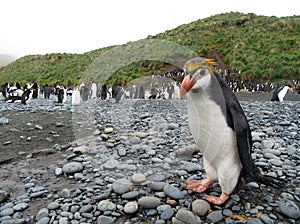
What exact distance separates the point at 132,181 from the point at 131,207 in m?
0.55

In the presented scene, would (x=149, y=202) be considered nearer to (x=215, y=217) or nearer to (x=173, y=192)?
(x=173, y=192)

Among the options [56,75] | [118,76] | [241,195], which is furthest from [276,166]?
[56,75]

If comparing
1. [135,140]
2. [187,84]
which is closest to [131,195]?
[187,84]

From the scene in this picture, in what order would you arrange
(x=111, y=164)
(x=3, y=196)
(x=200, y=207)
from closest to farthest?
(x=200, y=207), (x=3, y=196), (x=111, y=164)

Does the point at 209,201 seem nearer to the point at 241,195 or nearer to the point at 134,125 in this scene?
the point at 241,195

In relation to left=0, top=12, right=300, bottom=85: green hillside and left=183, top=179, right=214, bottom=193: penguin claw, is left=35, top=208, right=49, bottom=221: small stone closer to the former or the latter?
left=183, top=179, right=214, bottom=193: penguin claw

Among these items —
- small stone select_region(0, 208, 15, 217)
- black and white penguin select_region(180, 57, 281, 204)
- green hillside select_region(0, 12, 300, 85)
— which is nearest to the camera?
black and white penguin select_region(180, 57, 281, 204)

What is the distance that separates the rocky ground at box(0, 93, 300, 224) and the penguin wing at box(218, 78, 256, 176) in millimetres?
423

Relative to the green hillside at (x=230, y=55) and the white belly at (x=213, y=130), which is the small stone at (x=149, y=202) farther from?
the green hillside at (x=230, y=55)

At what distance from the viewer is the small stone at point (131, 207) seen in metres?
2.34

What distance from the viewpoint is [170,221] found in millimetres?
2227

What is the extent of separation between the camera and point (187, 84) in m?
2.08

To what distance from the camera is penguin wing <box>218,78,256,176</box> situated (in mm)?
2230

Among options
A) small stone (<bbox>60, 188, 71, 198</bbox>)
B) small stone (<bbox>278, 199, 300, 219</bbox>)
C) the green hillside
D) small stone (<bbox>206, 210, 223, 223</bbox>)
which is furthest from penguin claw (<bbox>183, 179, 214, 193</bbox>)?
the green hillside
